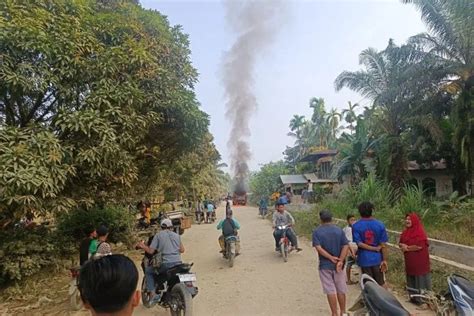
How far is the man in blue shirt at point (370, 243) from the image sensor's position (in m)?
5.33

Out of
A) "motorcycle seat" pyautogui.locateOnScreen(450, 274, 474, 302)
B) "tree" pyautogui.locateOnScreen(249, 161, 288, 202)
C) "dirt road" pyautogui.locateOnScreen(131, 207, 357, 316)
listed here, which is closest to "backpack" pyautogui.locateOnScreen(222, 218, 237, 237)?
"dirt road" pyautogui.locateOnScreen(131, 207, 357, 316)

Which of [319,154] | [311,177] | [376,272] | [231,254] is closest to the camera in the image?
[376,272]

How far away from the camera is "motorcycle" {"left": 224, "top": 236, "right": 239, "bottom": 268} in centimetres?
940

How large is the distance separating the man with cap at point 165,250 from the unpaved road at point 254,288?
0.57 meters

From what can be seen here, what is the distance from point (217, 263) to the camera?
10.0m

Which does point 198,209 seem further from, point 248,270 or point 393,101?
point 248,270

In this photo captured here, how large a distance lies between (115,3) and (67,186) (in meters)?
5.88

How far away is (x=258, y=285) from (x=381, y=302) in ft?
15.7

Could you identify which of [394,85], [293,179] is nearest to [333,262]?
[394,85]

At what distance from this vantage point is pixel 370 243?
5.35m

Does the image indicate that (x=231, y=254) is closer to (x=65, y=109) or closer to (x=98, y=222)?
(x=98, y=222)

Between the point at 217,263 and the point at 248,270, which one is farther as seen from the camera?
the point at 217,263

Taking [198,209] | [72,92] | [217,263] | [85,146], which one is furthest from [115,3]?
[198,209]

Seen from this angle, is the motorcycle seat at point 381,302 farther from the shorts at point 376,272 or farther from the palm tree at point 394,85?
the palm tree at point 394,85
